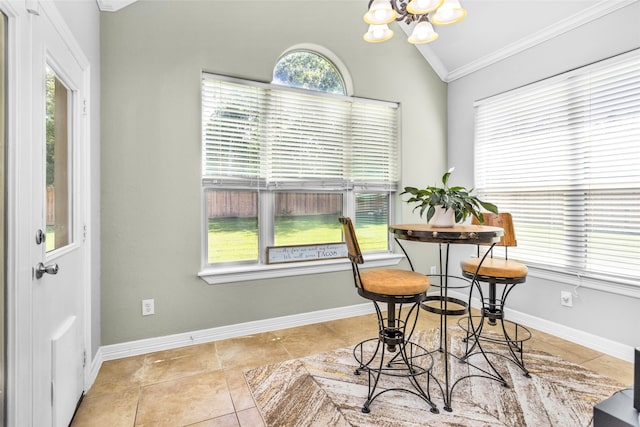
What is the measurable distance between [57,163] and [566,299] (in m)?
3.62

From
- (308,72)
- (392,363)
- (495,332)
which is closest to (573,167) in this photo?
(495,332)

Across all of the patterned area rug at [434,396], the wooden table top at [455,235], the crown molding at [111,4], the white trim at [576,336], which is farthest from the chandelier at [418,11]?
the white trim at [576,336]

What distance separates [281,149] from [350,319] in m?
1.73

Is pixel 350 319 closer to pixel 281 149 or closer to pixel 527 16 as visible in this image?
pixel 281 149

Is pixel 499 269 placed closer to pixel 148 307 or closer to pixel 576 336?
pixel 576 336

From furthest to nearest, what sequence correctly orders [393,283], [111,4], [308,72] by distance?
[308,72], [111,4], [393,283]

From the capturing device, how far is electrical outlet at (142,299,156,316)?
8.23 feet

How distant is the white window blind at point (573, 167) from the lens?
2.42 metres

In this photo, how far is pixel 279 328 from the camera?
2975 millimetres

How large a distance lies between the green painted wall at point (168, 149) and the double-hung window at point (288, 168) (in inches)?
6.1

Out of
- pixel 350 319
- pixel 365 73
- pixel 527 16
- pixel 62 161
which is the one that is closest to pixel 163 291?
pixel 62 161

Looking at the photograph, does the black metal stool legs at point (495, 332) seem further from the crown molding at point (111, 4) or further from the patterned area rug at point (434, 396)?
the crown molding at point (111, 4)

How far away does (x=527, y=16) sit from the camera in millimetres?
2865

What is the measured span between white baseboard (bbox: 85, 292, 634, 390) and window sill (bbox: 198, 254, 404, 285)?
39 cm
